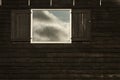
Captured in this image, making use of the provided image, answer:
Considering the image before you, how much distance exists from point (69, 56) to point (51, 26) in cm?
129

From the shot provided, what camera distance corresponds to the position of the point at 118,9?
852 centimetres

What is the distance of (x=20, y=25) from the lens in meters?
8.55

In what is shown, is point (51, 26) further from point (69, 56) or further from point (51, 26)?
point (69, 56)

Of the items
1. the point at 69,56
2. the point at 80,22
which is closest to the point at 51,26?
the point at 80,22

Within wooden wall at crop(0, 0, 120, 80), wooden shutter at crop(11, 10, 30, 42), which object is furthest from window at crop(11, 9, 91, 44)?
wooden wall at crop(0, 0, 120, 80)

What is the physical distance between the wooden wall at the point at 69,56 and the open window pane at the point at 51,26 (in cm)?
27

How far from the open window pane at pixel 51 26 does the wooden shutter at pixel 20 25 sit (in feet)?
0.61

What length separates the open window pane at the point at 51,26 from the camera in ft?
28.0

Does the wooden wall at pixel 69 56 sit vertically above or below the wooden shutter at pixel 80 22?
below

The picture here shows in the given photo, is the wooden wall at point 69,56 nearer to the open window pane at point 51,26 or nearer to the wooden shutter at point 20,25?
the wooden shutter at point 20,25

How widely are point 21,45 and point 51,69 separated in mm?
1402

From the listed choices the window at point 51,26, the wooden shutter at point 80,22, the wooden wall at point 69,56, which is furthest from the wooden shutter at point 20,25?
the wooden shutter at point 80,22

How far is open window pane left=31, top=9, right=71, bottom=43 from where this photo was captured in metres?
8.52

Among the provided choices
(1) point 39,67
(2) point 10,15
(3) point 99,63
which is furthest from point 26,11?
(3) point 99,63
